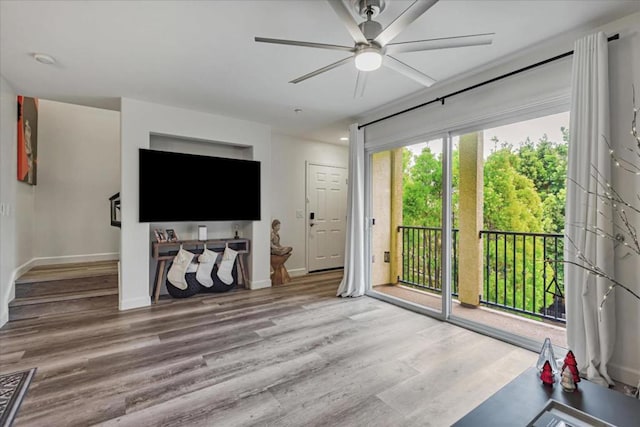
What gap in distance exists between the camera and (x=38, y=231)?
5691mm

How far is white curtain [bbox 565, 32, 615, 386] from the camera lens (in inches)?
81.2

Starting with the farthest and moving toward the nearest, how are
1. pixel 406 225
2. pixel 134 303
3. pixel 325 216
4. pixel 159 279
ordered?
1. pixel 325 216
2. pixel 406 225
3. pixel 159 279
4. pixel 134 303

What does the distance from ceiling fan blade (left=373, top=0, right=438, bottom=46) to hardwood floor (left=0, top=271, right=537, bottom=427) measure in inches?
89.0

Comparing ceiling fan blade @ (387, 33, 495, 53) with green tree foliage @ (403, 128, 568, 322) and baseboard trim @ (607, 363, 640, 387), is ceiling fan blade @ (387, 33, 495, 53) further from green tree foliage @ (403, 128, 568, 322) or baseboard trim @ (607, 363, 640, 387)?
baseboard trim @ (607, 363, 640, 387)

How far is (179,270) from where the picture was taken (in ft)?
13.1

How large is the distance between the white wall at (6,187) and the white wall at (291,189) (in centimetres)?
332

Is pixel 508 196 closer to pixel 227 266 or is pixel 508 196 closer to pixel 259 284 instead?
pixel 259 284

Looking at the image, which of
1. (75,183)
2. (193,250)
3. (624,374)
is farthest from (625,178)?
(75,183)

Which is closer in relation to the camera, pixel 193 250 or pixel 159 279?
pixel 159 279

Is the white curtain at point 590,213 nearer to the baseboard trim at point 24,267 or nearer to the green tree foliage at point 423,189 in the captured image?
the green tree foliage at point 423,189

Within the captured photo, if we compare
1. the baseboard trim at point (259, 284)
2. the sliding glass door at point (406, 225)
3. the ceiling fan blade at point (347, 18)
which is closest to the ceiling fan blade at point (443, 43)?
the ceiling fan blade at point (347, 18)

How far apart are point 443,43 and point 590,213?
1595 mm

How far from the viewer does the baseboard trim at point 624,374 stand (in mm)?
2025

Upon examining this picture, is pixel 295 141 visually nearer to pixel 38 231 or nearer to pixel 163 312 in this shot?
pixel 163 312
